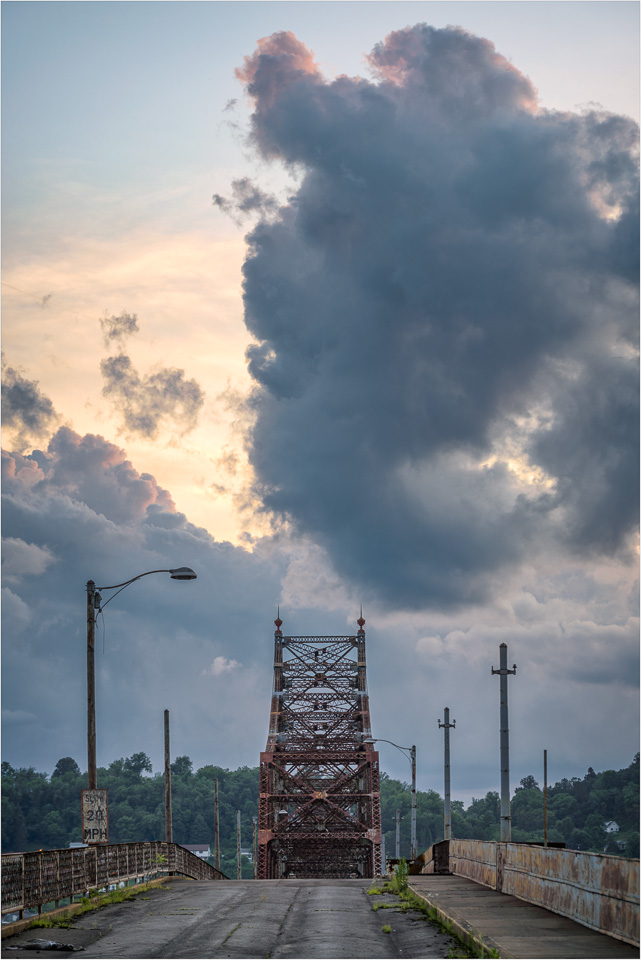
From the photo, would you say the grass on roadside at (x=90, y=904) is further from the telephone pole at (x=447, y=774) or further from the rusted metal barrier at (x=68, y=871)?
the telephone pole at (x=447, y=774)

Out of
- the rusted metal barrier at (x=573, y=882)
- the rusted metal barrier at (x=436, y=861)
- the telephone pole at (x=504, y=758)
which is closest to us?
the rusted metal barrier at (x=573, y=882)

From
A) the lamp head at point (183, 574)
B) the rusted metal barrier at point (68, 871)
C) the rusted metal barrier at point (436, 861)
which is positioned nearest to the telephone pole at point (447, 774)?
the rusted metal barrier at point (436, 861)

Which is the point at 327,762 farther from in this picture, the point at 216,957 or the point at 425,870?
the point at 216,957

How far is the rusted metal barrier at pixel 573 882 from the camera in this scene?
14.9 meters

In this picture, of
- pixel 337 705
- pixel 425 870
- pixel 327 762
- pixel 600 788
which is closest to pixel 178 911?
pixel 425 870

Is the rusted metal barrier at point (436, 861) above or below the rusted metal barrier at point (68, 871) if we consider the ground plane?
below

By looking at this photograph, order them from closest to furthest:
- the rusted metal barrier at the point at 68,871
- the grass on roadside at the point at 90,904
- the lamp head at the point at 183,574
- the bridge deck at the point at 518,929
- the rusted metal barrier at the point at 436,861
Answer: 1. the bridge deck at the point at 518,929
2. the rusted metal barrier at the point at 68,871
3. the grass on roadside at the point at 90,904
4. the lamp head at the point at 183,574
5. the rusted metal barrier at the point at 436,861

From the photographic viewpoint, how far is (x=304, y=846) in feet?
304

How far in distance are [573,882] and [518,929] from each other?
53.4 inches

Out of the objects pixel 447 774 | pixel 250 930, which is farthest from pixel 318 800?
pixel 250 930

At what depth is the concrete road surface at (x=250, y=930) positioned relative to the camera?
1633cm

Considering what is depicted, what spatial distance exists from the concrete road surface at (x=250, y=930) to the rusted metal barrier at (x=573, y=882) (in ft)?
7.01

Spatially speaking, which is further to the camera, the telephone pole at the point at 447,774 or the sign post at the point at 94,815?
the telephone pole at the point at 447,774

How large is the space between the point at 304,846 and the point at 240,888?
212ft
